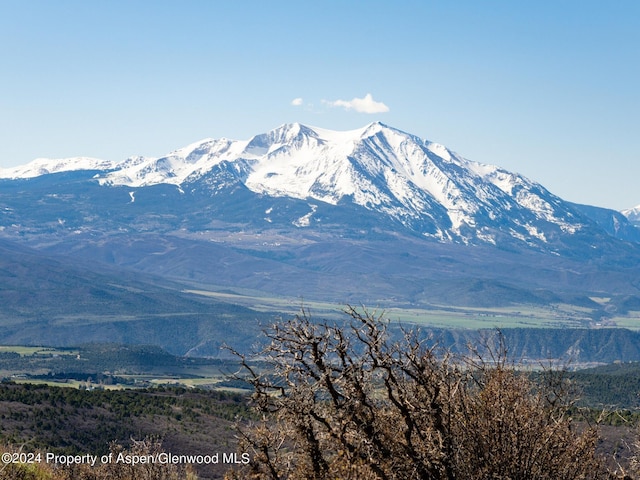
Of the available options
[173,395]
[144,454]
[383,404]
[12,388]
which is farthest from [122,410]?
[383,404]

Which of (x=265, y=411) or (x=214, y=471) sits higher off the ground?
(x=265, y=411)

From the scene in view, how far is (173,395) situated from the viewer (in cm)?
8975

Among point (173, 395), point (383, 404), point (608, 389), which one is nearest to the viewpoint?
point (383, 404)

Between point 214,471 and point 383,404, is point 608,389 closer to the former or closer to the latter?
point 214,471

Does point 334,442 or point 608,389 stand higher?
point 334,442

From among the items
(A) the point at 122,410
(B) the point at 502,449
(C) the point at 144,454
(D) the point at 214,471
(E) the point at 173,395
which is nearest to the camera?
(B) the point at 502,449

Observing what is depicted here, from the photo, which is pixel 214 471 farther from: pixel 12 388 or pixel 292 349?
pixel 292 349

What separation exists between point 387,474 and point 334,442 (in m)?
1.23

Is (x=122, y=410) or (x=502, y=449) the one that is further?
(x=122, y=410)

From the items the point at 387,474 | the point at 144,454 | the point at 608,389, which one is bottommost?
the point at 608,389

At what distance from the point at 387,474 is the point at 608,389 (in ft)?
388

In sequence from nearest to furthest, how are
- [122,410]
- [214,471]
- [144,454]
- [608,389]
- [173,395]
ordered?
[144,454]
[214,471]
[122,410]
[173,395]
[608,389]

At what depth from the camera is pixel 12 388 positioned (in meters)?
75.2

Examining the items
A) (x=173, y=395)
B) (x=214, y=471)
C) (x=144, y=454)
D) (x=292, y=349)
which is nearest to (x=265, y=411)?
(x=292, y=349)
